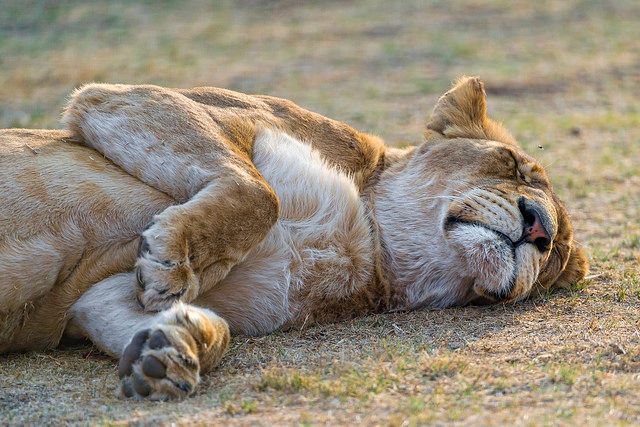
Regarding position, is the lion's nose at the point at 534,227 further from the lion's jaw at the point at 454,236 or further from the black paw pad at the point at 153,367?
the black paw pad at the point at 153,367

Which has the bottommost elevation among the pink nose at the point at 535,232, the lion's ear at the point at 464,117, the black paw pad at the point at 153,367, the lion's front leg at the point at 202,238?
the black paw pad at the point at 153,367

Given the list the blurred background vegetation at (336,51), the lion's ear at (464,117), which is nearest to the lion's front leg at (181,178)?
the lion's ear at (464,117)

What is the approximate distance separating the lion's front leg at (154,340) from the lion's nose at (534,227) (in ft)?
4.43

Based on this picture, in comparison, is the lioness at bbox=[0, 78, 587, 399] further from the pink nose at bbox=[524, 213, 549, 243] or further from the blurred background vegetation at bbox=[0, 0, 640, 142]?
the blurred background vegetation at bbox=[0, 0, 640, 142]

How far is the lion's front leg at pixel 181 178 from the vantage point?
379 centimetres

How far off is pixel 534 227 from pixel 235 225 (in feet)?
4.18

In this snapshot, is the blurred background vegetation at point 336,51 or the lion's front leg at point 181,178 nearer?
the lion's front leg at point 181,178

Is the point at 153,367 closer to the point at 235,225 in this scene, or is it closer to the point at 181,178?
the point at 235,225

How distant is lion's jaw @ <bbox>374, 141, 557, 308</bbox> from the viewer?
14.1ft

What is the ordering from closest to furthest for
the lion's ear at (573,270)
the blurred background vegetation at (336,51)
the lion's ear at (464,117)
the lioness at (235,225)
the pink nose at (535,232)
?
1. the lioness at (235,225)
2. the pink nose at (535,232)
3. the lion's ear at (573,270)
4. the lion's ear at (464,117)
5. the blurred background vegetation at (336,51)

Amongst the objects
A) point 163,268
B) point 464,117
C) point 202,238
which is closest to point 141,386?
point 163,268

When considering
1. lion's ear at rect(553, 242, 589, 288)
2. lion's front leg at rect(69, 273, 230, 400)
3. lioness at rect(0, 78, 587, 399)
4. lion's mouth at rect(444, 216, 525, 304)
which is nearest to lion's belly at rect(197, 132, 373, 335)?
lioness at rect(0, 78, 587, 399)

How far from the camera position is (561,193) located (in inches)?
277

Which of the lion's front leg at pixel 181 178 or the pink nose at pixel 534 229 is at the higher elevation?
the lion's front leg at pixel 181 178
